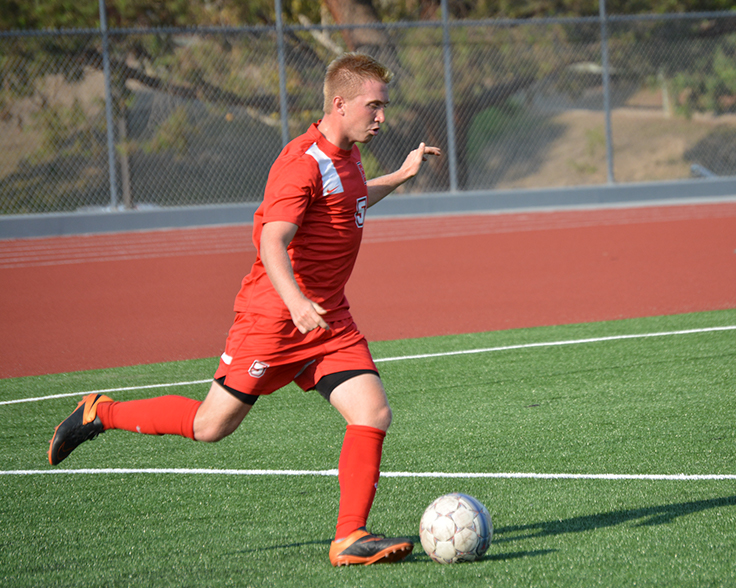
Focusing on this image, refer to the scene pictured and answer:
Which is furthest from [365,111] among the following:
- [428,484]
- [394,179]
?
[428,484]

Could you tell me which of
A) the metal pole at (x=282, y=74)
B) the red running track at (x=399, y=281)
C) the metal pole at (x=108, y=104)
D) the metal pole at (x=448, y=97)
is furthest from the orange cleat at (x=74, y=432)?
the metal pole at (x=448, y=97)

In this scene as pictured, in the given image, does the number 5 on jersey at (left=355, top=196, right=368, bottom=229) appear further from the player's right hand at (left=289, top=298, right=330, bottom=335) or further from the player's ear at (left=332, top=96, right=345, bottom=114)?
the player's right hand at (left=289, top=298, right=330, bottom=335)

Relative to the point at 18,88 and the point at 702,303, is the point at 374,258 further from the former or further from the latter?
the point at 18,88

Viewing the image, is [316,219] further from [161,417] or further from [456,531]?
[456,531]

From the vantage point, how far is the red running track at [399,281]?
329 inches

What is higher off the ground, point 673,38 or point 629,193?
point 673,38

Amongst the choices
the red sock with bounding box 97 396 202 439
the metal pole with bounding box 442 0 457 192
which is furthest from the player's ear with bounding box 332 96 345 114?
the metal pole with bounding box 442 0 457 192

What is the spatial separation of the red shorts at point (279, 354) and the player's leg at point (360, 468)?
0.33 feet

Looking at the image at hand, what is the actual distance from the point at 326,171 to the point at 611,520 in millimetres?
1770

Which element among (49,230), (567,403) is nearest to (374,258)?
(49,230)

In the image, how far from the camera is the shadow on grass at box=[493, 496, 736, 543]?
3484mm

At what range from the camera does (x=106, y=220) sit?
16656mm

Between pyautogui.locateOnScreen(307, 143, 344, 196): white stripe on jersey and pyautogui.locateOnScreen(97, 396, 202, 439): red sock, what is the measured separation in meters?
1.00

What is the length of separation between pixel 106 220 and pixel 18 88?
9.02 ft
